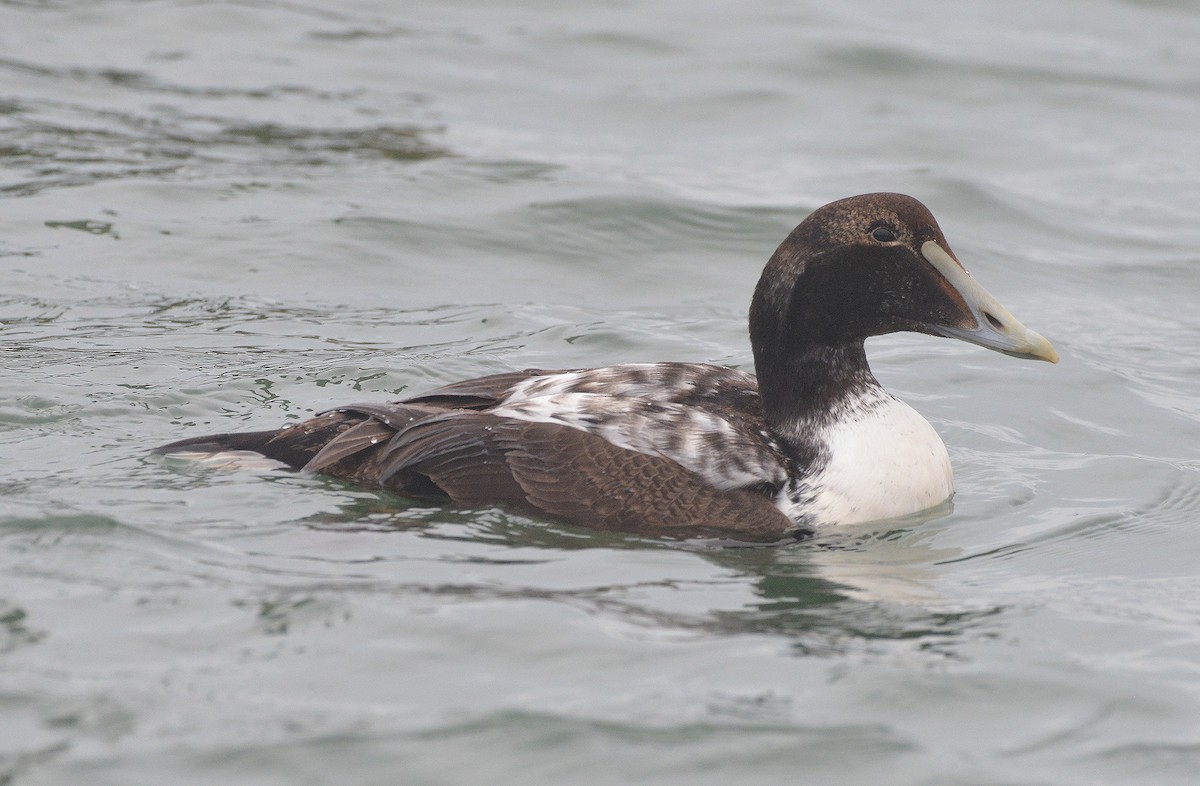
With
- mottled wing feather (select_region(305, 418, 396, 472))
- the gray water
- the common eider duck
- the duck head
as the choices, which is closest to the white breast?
the common eider duck

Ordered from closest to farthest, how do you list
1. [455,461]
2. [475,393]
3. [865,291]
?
[455,461]
[865,291]
[475,393]

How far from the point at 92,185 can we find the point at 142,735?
690 centimetres

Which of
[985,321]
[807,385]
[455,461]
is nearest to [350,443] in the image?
[455,461]

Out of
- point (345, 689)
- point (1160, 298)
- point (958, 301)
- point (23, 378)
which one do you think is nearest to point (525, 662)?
point (345, 689)

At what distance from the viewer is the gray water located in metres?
4.78

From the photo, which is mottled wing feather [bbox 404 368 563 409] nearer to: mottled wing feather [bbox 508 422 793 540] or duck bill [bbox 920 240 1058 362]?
mottled wing feather [bbox 508 422 793 540]

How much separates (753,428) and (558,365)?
→ 7.33ft

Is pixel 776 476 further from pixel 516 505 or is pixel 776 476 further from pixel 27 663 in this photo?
pixel 27 663

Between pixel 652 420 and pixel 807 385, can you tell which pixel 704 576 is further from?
pixel 807 385

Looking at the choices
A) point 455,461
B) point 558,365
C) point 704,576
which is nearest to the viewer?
point 704,576

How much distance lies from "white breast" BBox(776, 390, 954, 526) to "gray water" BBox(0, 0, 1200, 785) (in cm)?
13

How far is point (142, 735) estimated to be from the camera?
451 centimetres

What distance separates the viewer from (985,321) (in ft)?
20.9

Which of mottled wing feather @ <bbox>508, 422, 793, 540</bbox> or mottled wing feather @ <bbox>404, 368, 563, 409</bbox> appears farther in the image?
mottled wing feather @ <bbox>404, 368, 563, 409</bbox>
